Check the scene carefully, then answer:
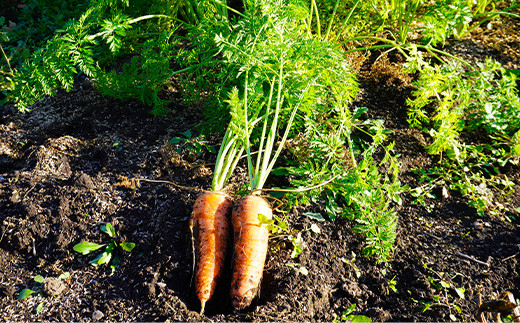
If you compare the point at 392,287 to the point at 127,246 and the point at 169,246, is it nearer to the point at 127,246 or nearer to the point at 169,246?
the point at 169,246

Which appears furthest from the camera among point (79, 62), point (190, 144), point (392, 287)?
point (190, 144)

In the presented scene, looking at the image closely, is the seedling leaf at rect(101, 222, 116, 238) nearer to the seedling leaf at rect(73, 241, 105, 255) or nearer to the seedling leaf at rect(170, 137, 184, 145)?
the seedling leaf at rect(73, 241, 105, 255)

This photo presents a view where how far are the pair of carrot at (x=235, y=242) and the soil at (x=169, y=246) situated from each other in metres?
0.08

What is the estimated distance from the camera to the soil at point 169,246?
1.85 metres

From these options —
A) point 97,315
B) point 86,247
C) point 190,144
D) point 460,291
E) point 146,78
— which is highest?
point 146,78

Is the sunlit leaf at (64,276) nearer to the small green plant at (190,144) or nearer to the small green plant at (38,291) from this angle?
the small green plant at (38,291)

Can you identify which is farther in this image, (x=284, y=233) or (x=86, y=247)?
(x=284, y=233)

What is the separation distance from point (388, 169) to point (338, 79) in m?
0.64

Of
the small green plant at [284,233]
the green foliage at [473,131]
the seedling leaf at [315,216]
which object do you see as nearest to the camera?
the small green plant at [284,233]

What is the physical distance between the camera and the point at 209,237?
2033 mm

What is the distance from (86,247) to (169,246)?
420mm

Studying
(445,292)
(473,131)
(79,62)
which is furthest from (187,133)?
(473,131)

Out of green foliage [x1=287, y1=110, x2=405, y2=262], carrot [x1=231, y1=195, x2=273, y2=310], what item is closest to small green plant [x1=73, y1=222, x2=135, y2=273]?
carrot [x1=231, y1=195, x2=273, y2=310]

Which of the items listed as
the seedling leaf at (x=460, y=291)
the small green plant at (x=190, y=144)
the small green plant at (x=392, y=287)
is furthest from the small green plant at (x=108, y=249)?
the seedling leaf at (x=460, y=291)
